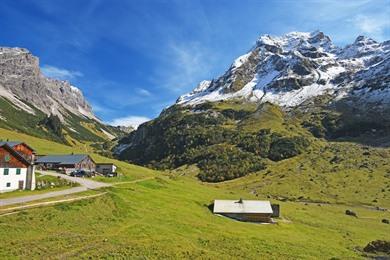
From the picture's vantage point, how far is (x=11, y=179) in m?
75.4

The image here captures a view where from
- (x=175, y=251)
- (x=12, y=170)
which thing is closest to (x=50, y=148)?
(x=12, y=170)

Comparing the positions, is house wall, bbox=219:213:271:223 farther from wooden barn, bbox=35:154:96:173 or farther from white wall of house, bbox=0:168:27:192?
wooden barn, bbox=35:154:96:173

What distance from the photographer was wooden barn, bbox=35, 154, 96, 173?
12206 cm

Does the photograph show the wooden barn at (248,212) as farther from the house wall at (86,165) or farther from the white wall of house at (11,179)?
the house wall at (86,165)

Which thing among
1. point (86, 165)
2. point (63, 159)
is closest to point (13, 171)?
point (63, 159)

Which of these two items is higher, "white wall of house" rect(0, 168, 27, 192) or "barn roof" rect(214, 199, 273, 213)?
"white wall of house" rect(0, 168, 27, 192)

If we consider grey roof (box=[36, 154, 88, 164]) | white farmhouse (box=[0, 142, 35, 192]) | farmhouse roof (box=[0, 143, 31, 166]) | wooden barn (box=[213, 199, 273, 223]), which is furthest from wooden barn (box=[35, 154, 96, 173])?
wooden barn (box=[213, 199, 273, 223])

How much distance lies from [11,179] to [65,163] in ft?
158

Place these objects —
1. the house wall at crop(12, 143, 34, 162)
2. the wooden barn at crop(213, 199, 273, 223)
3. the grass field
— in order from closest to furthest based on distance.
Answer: the grass field, the wooden barn at crop(213, 199, 273, 223), the house wall at crop(12, 143, 34, 162)

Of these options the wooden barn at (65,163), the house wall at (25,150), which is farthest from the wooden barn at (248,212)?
the wooden barn at (65,163)

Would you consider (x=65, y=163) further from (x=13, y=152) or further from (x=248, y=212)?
(x=248, y=212)

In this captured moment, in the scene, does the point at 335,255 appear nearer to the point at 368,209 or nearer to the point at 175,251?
the point at 175,251

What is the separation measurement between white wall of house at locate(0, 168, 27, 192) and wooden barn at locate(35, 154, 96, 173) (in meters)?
43.1

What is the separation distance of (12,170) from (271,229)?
47.8 meters
